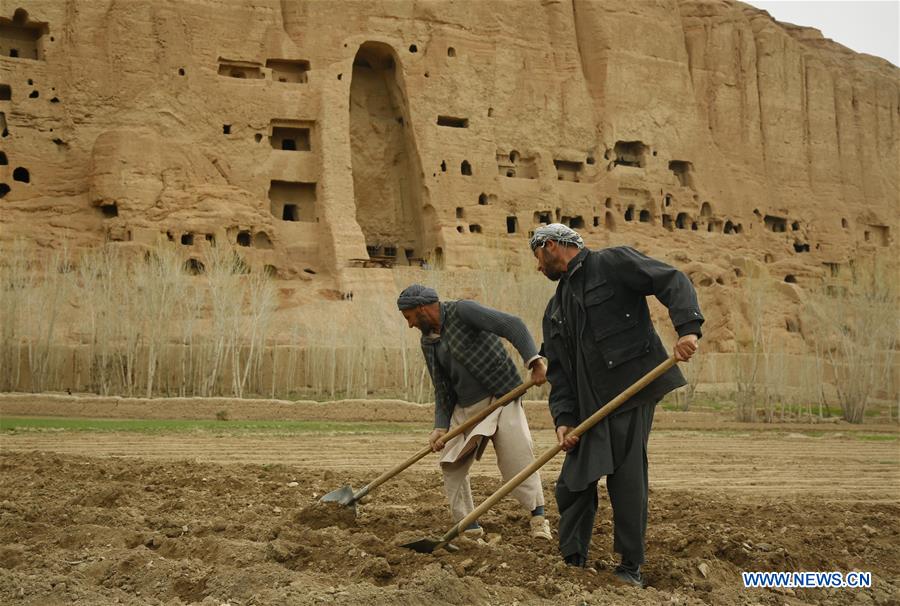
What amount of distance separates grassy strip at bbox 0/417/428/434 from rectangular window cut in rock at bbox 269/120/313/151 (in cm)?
2125

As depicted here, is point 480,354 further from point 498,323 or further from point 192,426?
point 192,426

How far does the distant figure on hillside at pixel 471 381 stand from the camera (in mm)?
7633

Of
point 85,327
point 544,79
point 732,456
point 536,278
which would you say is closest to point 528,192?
point 544,79

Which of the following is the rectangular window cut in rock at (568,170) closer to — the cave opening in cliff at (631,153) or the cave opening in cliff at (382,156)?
the cave opening in cliff at (631,153)

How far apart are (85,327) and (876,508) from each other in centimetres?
2577

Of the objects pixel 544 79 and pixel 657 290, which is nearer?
pixel 657 290

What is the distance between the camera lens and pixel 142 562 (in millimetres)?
6211

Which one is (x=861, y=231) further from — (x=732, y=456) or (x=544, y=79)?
(x=732, y=456)

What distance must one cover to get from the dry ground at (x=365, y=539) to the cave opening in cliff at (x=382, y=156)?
105 feet

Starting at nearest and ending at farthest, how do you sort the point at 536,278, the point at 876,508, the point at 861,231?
the point at 876,508, the point at 536,278, the point at 861,231

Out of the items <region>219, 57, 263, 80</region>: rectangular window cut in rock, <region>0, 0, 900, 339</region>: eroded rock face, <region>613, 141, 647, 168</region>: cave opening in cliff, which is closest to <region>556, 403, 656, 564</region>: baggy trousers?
<region>0, 0, 900, 339</region>: eroded rock face

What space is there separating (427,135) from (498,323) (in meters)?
35.8

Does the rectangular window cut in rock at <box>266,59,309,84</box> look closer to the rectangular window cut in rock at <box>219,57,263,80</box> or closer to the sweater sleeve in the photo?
the rectangular window cut in rock at <box>219,57,263,80</box>

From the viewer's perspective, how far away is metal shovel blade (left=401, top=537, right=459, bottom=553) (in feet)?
21.7
